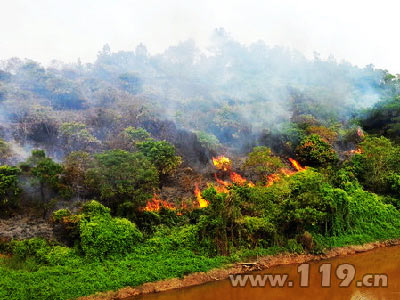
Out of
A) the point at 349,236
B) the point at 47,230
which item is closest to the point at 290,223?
the point at 349,236

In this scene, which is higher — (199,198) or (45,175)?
(45,175)

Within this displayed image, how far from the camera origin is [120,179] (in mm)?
25969

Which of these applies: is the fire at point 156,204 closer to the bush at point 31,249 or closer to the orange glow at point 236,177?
the bush at point 31,249

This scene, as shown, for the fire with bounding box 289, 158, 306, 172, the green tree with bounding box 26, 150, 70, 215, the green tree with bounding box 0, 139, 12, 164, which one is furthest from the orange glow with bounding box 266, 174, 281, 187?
the green tree with bounding box 0, 139, 12, 164

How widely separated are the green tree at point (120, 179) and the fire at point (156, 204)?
893 mm

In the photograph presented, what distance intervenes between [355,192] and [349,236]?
157 inches

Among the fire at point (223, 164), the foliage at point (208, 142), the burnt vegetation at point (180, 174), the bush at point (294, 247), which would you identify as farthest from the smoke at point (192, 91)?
the bush at point (294, 247)

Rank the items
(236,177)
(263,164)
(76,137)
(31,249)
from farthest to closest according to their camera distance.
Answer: (76,137) < (236,177) < (263,164) < (31,249)

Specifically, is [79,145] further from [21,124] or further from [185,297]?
[185,297]

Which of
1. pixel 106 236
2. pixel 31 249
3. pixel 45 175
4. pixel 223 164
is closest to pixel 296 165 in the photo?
pixel 223 164

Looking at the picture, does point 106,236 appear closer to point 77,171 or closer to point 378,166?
point 77,171

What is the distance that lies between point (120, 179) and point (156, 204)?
3271 millimetres

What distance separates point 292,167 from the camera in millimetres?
36594

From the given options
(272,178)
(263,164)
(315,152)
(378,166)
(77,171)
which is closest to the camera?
(77,171)
